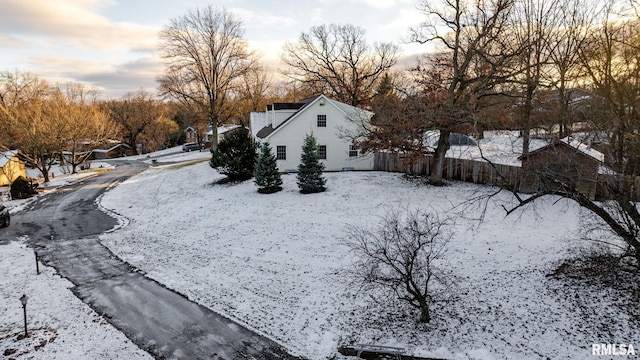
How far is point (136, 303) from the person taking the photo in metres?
12.7

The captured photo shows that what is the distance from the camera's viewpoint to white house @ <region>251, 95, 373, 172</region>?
98.1ft

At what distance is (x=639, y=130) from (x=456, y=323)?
748 cm

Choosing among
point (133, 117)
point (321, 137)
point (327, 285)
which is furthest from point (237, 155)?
point (133, 117)

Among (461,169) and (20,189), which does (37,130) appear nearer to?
(20,189)

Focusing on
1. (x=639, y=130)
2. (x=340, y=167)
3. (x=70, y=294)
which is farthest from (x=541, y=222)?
(x=70, y=294)

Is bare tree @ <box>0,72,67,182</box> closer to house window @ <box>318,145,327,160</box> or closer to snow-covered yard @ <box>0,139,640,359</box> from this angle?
snow-covered yard @ <box>0,139,640,359</box>

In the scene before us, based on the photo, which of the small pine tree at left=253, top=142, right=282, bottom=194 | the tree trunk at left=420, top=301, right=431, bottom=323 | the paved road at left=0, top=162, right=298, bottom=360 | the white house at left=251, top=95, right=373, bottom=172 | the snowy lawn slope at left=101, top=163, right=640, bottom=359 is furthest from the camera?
the white house at left=251, top=95, right=373, bottom=172

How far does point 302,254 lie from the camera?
15898mm

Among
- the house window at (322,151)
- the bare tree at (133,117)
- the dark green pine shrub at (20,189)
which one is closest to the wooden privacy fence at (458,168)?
the house window at (322,151)

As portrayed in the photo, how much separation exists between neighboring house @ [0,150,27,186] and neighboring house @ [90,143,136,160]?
32987 millimetres

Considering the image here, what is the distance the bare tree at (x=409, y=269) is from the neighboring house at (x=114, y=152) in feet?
233

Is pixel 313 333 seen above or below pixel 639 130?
below

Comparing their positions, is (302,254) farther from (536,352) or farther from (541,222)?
(541,222)

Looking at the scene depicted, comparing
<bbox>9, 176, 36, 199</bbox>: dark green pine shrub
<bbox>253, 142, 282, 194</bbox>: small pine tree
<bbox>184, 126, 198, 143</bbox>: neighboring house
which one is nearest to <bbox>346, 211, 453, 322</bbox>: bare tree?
<bbox>253, 142, 282, 194</bbox>: small pine tree
